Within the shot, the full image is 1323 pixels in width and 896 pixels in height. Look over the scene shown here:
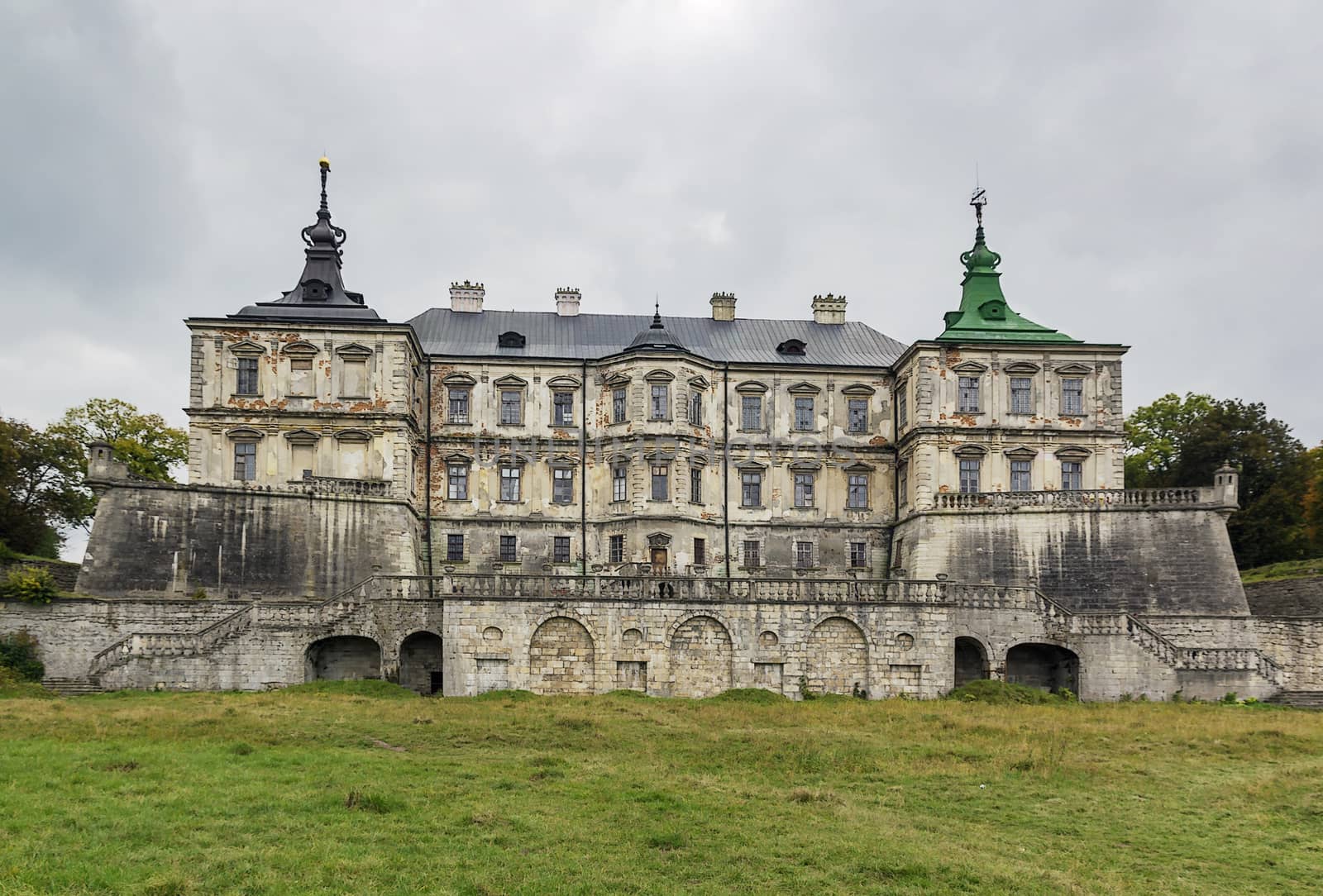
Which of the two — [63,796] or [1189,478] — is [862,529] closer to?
[1189,478]

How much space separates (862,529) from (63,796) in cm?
3574

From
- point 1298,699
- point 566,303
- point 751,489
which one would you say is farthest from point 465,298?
point 1298,699

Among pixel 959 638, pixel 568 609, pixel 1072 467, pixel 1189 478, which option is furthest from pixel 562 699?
pixel 1189 478

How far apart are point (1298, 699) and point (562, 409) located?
29310 millimetres

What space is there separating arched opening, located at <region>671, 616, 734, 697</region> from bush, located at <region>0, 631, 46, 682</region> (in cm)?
1922

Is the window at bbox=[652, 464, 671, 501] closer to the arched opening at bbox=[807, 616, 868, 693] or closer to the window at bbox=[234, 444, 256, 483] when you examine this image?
the arched opening at bbox=[807, 616, 868, 693]

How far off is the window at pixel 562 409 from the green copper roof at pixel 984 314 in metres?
15.9

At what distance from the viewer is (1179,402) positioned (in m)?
58.9

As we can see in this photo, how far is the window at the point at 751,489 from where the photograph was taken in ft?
152

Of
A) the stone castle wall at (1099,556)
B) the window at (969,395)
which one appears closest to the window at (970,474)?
the stone castle wall at (1099,556)

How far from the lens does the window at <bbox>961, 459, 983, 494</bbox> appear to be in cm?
4403

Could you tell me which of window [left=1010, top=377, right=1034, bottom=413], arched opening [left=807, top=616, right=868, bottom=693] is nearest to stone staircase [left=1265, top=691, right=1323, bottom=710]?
arched opening [left=807, top=616, right=868, bottom=693]

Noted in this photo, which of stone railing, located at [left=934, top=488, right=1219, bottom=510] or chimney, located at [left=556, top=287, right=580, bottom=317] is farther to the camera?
chimney, located at [left=556, top=287, right=580, bottom=317]

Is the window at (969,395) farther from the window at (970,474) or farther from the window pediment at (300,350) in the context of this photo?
the window pediment at (300,350)
